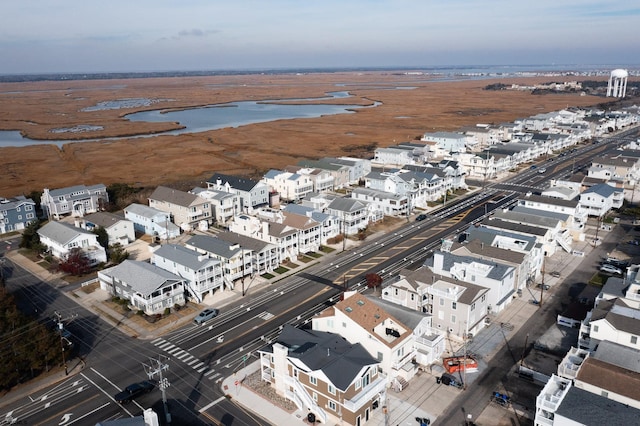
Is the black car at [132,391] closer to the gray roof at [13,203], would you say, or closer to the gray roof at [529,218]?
the gray roof at [529,218]

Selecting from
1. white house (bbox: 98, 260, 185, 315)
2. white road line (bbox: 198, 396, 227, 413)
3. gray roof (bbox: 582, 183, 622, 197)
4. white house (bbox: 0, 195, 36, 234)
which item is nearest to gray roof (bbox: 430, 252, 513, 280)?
white road line (bbox: 198, 396, 227, 413)

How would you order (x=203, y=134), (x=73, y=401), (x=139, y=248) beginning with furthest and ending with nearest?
(x=203, y=134)
(x=139, y=248)
(x=73, y=401)

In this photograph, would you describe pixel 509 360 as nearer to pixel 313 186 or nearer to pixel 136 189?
pixel 313 186

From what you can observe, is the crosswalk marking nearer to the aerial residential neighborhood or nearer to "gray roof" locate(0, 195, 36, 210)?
the aerial residential neighborhood

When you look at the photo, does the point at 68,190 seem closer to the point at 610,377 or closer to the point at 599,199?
the point at 610,377

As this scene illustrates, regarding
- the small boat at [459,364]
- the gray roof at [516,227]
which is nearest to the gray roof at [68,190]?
the gray roof at [516,227]

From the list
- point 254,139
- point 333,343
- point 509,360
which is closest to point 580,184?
point 509,360

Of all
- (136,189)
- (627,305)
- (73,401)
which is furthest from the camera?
(136,189)
